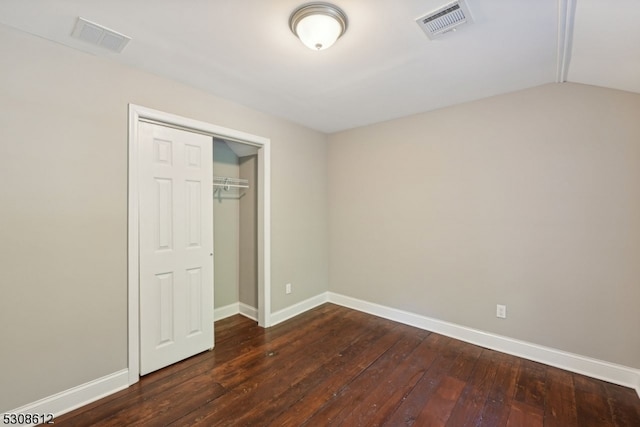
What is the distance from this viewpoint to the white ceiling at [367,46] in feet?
4.89

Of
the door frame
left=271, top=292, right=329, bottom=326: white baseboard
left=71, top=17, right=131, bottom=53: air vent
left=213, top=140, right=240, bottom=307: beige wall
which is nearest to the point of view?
left=71, top=17, right=131, bottom=53: air vent

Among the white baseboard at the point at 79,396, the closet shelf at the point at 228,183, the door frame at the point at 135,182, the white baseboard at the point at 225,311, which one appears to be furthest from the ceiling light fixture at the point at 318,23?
the white baseboard at the point at 225,311

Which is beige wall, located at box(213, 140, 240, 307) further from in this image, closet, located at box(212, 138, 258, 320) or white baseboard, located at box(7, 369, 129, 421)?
white baseboard, located at box(7, 369, 129, 421)

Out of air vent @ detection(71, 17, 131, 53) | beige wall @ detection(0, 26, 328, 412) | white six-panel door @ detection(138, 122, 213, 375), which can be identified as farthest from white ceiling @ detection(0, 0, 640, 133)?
white six-panel door @ detection(138, 122, 213, 375)

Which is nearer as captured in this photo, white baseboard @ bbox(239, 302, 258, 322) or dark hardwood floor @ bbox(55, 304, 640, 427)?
dark hardwood floor @ bbox(55, 304, 640, 427)

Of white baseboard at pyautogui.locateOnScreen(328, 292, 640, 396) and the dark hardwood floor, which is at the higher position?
white baseboard at pyautogui.locateOnScreen(328, 292, 640, 396)

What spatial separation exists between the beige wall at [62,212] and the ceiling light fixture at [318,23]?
Answer: 1418 millimetres

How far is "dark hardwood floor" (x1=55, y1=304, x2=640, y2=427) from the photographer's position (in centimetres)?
179

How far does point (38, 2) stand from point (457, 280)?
386 centimetres

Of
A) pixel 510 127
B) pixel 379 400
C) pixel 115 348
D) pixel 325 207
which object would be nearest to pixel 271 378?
pixel 379 400

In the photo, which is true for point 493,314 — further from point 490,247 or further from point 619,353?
point 619,353

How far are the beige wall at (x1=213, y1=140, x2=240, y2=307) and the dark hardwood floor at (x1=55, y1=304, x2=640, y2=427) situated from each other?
0.79m

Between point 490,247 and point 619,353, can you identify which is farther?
point 490,247

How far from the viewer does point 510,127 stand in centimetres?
258
